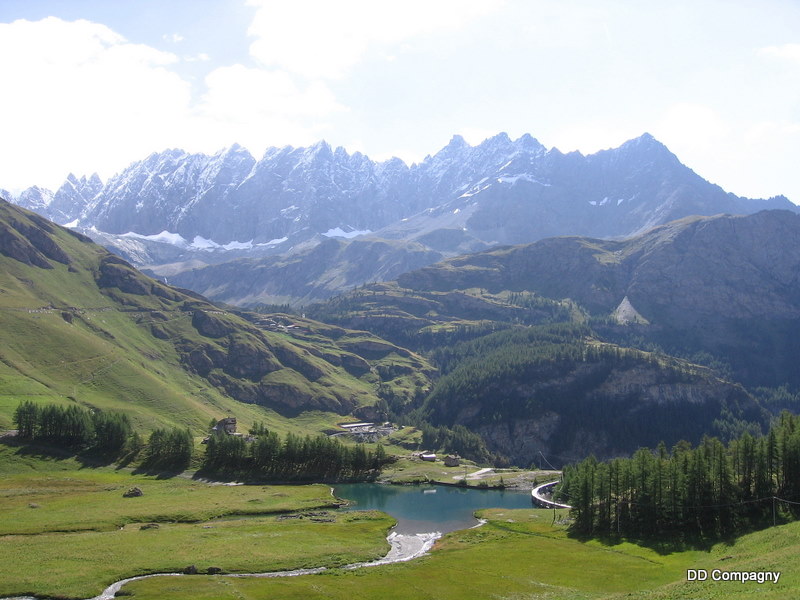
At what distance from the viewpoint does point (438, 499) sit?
576 ft

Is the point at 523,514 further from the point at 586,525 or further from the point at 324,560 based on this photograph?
the point at 324,560

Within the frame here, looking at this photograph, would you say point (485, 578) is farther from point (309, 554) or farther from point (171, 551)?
point (171, 551)

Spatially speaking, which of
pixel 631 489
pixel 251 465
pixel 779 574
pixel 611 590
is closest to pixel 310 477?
pixel 251 465

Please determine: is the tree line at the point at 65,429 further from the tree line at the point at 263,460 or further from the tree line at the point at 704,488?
the tree line at the point at 704,488

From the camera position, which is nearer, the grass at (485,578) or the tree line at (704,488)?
the grass at (485,578)

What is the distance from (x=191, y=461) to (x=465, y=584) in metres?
128

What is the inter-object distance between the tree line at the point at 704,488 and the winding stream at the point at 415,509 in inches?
1270

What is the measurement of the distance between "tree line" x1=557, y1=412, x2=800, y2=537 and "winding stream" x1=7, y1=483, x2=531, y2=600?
32.2 metres

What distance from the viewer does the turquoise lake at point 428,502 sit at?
140125mm

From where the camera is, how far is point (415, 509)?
158 meters

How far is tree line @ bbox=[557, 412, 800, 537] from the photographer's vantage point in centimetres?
10288

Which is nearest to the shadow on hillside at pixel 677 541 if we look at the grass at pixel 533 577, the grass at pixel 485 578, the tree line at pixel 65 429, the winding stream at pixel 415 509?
the grass at pixel 533 577

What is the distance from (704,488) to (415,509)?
239ft

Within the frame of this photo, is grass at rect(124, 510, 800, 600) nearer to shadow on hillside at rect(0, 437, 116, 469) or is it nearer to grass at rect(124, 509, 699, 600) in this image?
grass at rect(124, 509, 699, 600)
